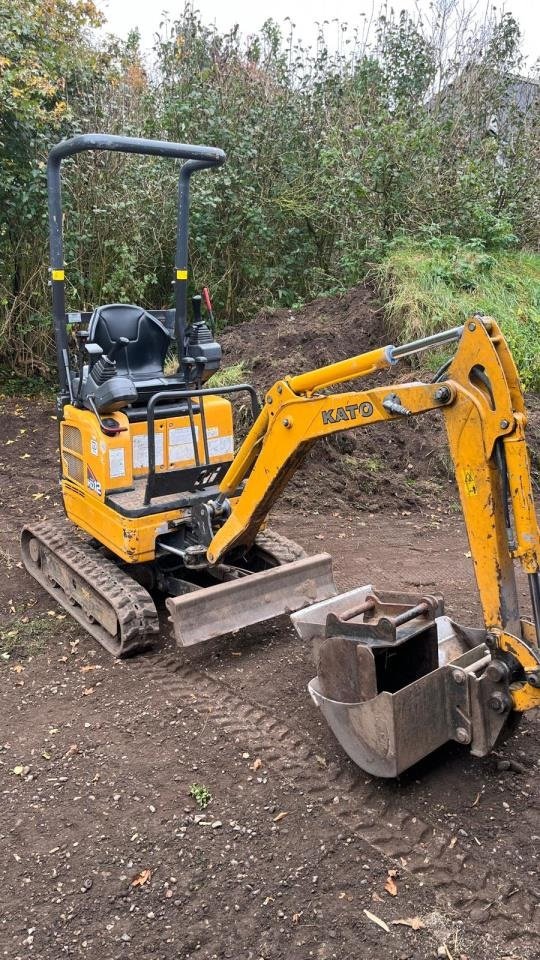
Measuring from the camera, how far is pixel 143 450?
16.5 feet

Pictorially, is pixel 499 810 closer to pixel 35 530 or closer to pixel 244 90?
pixel 35 530

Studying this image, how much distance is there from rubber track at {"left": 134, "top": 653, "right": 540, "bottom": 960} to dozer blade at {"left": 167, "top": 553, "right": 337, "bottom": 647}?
0.33m

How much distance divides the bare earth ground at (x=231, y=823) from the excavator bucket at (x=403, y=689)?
0.24m

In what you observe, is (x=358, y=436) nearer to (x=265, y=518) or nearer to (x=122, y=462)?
(x=265, y=518)

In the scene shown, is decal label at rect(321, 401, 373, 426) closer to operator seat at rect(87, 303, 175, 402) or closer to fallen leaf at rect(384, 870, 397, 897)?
operator seat at rect(87, 303, 175, 402)

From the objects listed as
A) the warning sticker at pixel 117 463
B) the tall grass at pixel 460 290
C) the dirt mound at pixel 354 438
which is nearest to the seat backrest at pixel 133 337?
the warning sticker at pixel 117 463

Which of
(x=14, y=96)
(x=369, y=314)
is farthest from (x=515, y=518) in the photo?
(x=14, y=96)

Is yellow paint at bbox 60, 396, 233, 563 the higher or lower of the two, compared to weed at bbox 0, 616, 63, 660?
higher

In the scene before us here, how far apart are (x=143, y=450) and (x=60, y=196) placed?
1694 mm

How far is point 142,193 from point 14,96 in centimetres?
218

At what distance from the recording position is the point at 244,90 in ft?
36.3

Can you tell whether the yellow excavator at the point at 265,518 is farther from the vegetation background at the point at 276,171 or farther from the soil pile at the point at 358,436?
the vegetation background at the point at 276,171

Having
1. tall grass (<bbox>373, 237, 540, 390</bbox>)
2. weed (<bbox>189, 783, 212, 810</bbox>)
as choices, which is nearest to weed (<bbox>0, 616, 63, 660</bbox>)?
weed (<bbox>189, 783, 212, 810</bbox>)

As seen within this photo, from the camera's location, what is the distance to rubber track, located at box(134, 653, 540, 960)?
2777mm
